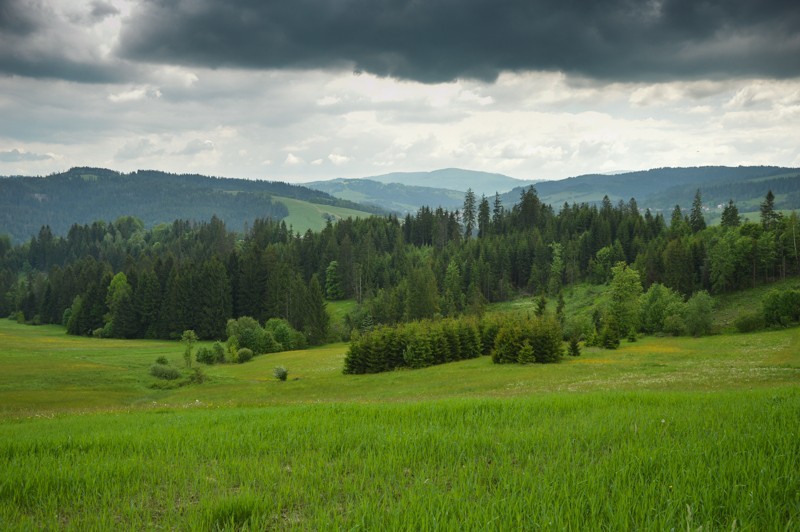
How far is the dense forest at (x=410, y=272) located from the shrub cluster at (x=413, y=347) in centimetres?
3082

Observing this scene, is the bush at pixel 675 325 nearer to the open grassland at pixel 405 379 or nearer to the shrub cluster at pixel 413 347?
the open grassland at pixel 405 379

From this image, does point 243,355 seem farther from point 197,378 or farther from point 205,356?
point 197,378

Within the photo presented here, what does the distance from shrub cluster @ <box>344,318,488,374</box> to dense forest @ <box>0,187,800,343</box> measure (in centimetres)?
3082

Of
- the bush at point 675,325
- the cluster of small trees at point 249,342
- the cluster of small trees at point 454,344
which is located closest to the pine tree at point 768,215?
the bush at point 675,325

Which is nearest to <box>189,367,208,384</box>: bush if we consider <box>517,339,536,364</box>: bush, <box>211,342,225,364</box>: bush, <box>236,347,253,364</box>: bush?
<box>236,347,253,364</box>: bush

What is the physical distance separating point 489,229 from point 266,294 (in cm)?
8923

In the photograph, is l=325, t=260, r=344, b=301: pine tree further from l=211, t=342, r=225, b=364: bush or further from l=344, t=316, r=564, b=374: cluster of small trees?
l=344, t=316, r=564, b=374: cluster of small trees

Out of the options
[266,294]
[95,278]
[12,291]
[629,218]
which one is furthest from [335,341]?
[12,291]

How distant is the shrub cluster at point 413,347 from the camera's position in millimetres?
64000

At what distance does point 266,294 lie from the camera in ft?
421

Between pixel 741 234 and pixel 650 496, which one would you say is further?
pixel 741 234

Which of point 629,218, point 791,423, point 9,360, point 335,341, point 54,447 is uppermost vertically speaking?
point 629,218

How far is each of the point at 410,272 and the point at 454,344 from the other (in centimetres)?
5558

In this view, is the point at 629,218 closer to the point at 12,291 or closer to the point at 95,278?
the point at 95,278
